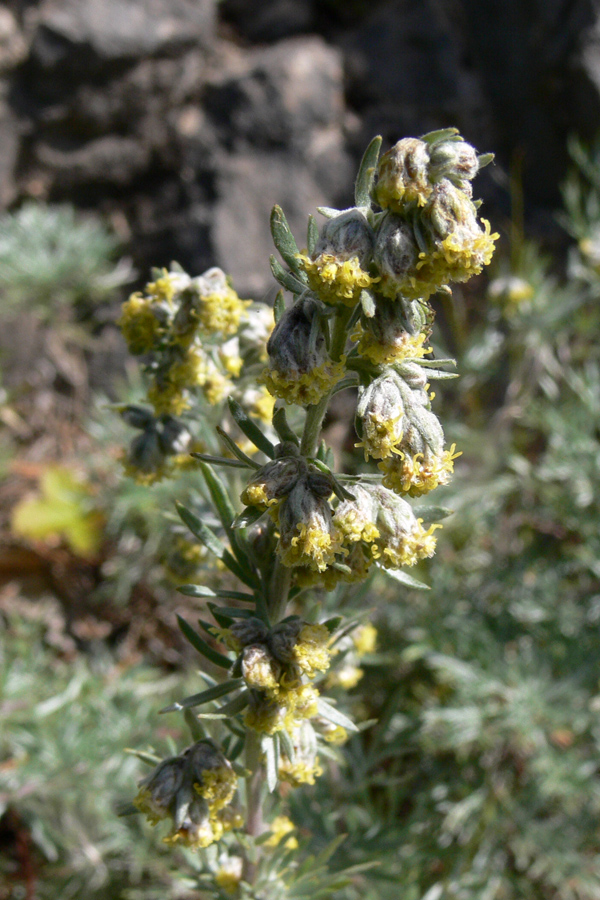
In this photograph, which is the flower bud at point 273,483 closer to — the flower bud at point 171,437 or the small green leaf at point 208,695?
the small green leaf at point 208,695

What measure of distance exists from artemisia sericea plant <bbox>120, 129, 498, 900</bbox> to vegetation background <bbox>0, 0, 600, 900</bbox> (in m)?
1.00

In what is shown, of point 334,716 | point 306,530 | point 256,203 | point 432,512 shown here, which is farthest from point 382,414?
point 256,203

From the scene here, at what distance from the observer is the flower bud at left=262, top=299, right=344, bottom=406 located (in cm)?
108

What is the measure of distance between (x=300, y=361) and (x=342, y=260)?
0.16m

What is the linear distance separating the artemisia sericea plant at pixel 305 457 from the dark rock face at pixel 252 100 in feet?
9.81

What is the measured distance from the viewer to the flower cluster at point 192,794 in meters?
1.33

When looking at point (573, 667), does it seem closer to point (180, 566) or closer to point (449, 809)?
point (449, 809)

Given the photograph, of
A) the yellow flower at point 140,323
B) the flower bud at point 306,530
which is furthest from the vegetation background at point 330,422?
the flower bud at point 306,530

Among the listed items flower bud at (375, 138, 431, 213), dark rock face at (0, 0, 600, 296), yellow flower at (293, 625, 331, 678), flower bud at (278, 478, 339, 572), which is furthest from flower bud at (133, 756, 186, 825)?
dark rock face at (0, 0, 600, 296)

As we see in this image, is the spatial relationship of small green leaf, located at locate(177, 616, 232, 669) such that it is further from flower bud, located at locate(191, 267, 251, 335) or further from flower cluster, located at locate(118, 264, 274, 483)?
flower bud, located at locate(191, 267, 251, 335)

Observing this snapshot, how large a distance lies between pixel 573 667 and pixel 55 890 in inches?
87.0

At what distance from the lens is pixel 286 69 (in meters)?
4.41

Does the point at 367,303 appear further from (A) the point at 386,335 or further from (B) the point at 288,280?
(B) the point at 288,280

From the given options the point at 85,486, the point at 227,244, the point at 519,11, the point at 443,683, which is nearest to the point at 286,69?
the point at 227,244
